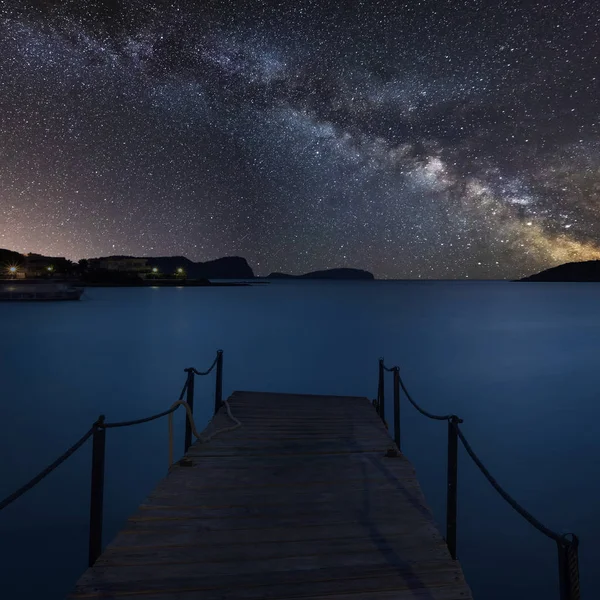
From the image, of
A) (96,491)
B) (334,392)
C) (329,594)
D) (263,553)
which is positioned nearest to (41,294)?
(334,392)

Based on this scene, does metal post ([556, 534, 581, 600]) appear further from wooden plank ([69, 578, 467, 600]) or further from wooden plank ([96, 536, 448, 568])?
wooden plank ([96, 536, 448, 568])

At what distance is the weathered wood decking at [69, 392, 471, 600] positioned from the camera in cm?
386

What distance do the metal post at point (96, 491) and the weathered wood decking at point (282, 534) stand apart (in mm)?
308

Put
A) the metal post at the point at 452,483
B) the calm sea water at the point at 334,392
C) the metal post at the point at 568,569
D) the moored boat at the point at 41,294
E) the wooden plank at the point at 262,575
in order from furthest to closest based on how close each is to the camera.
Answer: the moored boat at the point at 41,294 → the calm sea water at the point at 334,392 → the metal post at the point at 452,483 → the wooden plank at the point at 262,575 → the metal post at the point at 568,569

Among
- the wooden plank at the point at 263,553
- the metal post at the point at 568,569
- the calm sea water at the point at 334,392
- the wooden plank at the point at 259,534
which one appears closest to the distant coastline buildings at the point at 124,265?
the calm sea water at the point at 334,392

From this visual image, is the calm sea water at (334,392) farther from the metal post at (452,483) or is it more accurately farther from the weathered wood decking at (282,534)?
the weathered wood decking at (282,534)

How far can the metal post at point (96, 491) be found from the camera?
4629 millimetres

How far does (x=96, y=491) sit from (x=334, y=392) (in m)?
16.8

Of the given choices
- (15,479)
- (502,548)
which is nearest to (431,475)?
(502,548)

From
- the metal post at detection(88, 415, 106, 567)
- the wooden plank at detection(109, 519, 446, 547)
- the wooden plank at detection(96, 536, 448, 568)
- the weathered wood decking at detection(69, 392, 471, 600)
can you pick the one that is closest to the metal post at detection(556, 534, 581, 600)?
the weathered wood decking at detection(69, 392, 471, 600)

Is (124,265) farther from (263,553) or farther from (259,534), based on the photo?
(263,553)

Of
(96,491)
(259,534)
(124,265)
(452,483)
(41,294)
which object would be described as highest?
(124,265)

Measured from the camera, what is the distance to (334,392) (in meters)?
21.0

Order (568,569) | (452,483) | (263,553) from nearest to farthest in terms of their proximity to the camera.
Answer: (568,569), (263,553), (452,483)
